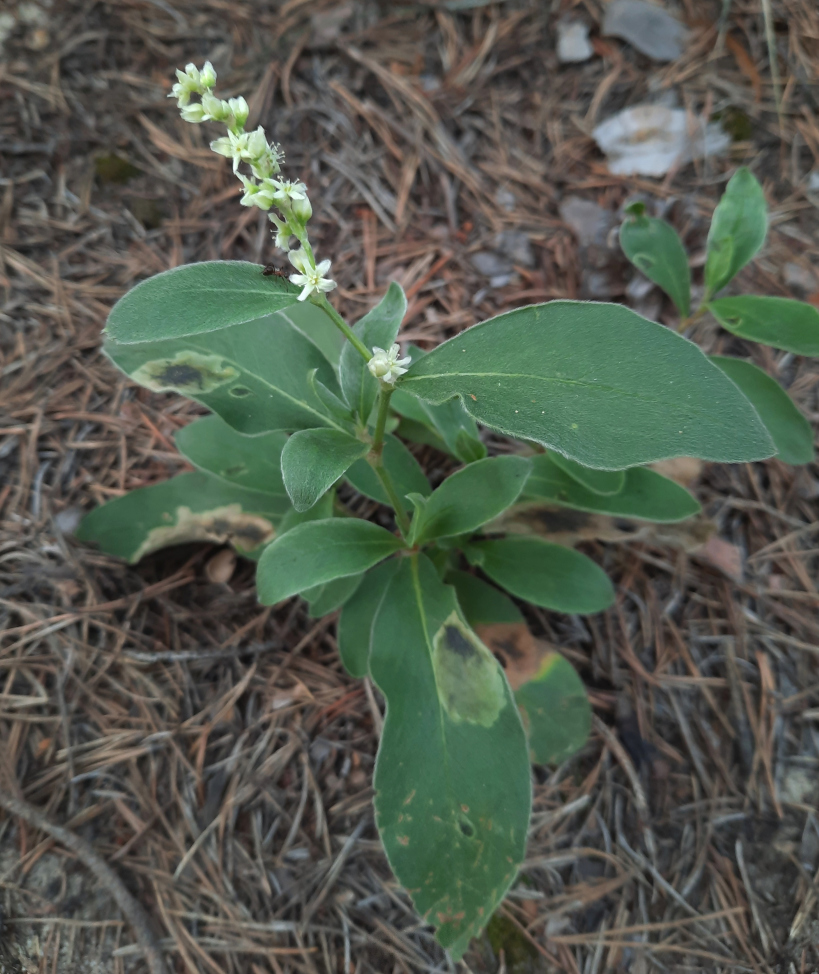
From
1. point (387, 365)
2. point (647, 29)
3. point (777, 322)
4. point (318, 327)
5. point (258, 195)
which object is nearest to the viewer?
point (258, 195)

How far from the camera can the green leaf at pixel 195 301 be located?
1.21 m

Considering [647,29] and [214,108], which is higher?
[647,29]

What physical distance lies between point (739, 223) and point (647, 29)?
1311 millimetres

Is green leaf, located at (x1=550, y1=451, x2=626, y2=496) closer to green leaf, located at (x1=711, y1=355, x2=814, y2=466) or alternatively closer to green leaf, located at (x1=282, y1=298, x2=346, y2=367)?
green leaf, located at (x1=711, y1=355, x2=814, y2=466)

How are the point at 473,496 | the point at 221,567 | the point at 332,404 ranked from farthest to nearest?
the point at 221,567 → the point at 473,496 → the point at 332,404

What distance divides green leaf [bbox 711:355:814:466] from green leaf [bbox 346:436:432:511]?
1.00 m

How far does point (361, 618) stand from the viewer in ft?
6.45

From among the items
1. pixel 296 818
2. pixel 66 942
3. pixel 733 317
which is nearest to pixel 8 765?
pixel 66 942

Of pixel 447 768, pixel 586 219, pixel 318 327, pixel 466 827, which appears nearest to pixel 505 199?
pixel 586 219

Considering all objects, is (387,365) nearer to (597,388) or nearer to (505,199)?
(597,388)

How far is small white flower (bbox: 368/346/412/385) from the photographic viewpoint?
49.3 inches

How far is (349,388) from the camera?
162 cm

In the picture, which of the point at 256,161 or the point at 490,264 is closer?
the point at 256,161

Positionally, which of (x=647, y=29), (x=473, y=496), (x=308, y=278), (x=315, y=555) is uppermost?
(x=647, y=29)
